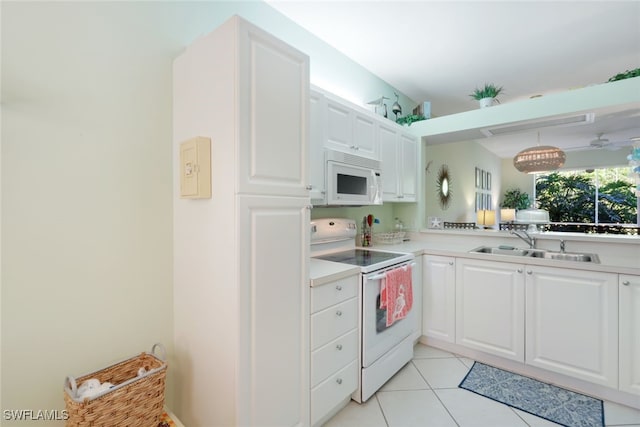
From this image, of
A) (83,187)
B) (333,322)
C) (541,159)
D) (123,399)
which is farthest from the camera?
(541,159)

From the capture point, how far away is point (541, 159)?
415 cm

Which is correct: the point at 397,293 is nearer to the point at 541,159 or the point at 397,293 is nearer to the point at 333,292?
the point at 333,292

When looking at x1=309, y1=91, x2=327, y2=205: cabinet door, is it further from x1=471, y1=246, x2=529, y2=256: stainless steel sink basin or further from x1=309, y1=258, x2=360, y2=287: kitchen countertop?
x1=471, y1=246, x2=529, y2=256: stainless steel sink basin

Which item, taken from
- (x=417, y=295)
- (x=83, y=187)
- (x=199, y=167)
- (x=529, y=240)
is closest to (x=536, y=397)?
(x=417, y=295)

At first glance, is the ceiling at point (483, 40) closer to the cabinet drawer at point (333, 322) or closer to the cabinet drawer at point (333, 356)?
the cabinet drawer at point (333, 322)

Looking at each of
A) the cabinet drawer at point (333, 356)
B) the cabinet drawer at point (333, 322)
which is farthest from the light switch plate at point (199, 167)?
the cabinet drawer at point (333, 356)

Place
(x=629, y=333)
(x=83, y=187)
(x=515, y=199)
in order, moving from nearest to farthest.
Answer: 1. (x=83, y=187)
2. (x=629, y=333)
3. (x=515, y=199)

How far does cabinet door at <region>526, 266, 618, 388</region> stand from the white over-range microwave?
4.27ft

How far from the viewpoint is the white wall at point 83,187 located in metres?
1.15

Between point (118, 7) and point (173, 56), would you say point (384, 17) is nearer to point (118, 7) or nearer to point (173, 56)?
point (173, 56)

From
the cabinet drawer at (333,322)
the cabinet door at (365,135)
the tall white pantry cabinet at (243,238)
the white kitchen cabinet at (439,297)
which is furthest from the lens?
the white kitchen cabinet at (439,297)

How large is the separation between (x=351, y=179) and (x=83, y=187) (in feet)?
5.38

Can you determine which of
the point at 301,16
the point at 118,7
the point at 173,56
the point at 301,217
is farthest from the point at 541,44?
the point at 118,7

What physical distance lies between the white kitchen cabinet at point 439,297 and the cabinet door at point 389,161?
68 centimetres
